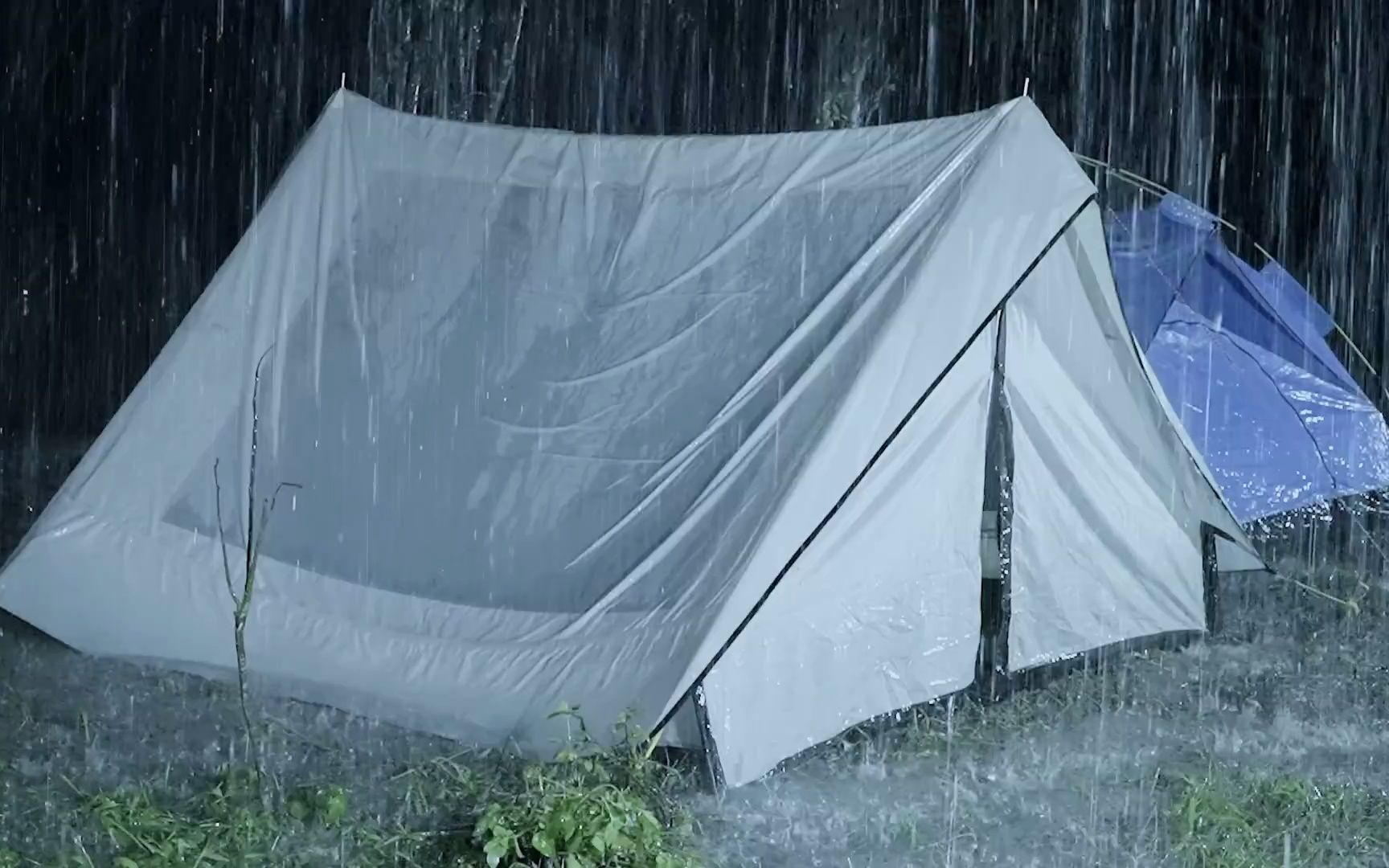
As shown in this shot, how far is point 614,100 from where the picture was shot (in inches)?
464

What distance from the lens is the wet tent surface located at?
3264mm

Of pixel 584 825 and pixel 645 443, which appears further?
pixel 645 443

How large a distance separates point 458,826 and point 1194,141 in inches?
388

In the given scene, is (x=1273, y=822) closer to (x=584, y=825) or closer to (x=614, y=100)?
(x=584, y=825)

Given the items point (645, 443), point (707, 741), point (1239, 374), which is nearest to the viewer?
point (707, 741)

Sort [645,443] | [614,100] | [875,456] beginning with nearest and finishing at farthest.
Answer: [875,456] < [645,443] < [614,100]

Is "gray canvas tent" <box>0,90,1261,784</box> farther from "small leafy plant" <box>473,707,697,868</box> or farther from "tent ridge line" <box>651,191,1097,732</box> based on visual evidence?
"small leafy plant" <box>473,707,697,868</box>

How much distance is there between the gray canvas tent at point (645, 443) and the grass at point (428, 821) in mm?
192

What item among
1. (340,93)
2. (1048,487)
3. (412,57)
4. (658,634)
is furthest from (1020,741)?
(412,57)

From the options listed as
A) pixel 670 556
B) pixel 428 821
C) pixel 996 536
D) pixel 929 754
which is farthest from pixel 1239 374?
pixel 428 821

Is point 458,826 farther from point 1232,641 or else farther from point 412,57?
point 412,57

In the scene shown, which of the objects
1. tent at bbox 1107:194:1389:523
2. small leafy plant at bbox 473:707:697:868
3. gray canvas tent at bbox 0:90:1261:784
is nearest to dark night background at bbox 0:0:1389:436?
tent at bbox 1107:194:1389:523

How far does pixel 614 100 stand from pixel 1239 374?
6.35 m

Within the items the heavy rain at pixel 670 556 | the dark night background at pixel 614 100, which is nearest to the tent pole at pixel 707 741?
the heavy rain at pixel 670 556
